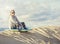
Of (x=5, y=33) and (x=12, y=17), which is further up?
(x=12, y=17)

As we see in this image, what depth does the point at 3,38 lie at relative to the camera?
13.7m

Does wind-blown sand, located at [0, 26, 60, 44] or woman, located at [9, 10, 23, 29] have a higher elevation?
woman, located at [9, 10, 23, 29]

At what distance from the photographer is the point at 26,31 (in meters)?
14.0

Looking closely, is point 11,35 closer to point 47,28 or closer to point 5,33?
point 5,33

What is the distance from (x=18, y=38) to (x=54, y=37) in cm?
222

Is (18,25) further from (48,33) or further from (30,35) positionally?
(48,33)

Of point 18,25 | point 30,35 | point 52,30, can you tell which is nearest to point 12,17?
point 18,25

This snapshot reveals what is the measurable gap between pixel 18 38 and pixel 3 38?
860mm

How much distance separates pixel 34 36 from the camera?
1408 cm

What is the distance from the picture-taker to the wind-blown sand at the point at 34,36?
13.8m

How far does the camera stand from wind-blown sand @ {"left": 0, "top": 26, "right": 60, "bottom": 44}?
1380 centimetres

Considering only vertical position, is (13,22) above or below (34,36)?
above

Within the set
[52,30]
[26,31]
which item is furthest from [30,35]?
[52,30]

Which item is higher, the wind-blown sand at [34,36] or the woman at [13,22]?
the woman at [13,22]
